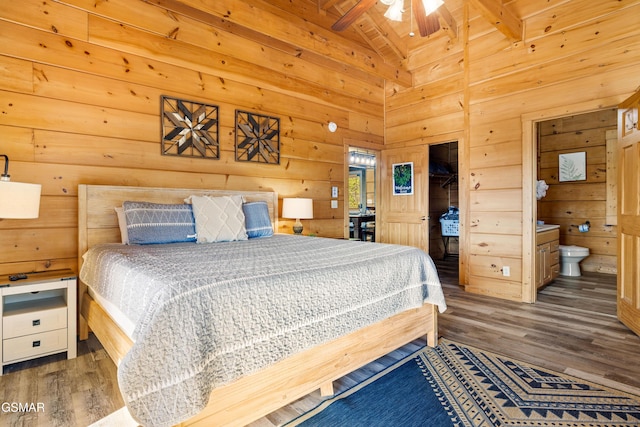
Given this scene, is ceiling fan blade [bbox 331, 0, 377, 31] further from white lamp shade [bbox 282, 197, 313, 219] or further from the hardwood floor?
the hardwood floor

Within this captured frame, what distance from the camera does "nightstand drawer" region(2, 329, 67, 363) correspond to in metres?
2.09

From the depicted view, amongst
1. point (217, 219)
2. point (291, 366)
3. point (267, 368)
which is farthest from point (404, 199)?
point (267, 368)

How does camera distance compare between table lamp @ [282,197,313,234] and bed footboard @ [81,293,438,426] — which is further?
table lamp @ [282,197,313,234]

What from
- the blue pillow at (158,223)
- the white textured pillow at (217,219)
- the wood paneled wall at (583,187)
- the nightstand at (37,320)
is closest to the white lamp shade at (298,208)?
the white textured pillow at (217,219)

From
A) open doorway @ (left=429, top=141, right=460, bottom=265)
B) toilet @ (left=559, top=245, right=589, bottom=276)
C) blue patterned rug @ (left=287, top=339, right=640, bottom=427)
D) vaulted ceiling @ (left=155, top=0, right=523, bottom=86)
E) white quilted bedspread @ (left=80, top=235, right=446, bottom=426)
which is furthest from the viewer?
open doorway @ (left=429, top=141, right=460, bottom=265)

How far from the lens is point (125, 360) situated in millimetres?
1136

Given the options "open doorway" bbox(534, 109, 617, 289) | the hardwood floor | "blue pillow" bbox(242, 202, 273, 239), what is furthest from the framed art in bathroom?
"blue pillow" bbox(242, 202, 273, 239)

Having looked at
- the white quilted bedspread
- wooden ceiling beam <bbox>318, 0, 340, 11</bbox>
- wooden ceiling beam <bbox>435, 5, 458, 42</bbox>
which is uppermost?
wooden ceiling beam <bbox>318, 0, 340, 11</bbox>

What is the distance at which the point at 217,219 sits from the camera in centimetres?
290

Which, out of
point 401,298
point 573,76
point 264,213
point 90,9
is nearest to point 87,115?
point 90,9

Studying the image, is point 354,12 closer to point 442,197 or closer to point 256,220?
point 256,220

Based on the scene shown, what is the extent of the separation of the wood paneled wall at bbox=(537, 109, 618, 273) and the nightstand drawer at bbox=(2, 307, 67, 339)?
251 inches

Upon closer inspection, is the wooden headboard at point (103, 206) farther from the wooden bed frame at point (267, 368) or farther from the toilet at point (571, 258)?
the toilet at point (571, 258)

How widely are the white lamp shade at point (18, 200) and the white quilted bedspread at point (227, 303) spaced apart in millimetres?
479
